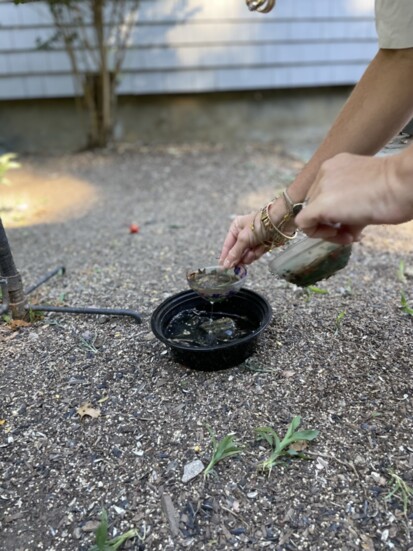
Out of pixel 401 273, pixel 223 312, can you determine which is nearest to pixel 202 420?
pixel 223 312

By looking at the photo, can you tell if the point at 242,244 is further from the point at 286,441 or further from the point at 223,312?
the point at 286,441

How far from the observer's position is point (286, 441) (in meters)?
1.54

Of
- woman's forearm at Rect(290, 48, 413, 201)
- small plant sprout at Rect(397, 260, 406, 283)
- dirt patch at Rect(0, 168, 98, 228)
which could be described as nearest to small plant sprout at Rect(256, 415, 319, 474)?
woman's forearm at Rect(290, 48, 413, 201)

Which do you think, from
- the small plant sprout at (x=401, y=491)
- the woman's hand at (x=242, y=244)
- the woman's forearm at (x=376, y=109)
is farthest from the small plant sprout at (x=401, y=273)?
the small plant sprout at (x=401, y=491)

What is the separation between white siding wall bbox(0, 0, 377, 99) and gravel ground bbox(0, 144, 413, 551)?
346cm

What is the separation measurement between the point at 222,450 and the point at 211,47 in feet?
16.3

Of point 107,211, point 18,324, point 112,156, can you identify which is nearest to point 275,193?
point 107,211

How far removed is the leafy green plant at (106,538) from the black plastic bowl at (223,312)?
1.90ft

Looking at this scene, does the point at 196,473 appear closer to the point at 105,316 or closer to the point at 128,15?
the point at 105,316

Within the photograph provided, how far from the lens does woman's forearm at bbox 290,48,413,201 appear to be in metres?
1.43

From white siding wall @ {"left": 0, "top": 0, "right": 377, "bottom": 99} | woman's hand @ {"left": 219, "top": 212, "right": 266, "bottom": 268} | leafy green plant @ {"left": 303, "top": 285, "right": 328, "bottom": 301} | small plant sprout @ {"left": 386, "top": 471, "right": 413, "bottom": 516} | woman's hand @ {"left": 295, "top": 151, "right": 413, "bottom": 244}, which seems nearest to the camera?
woman's hand @ {"left": 295, "top": 151, "right": 413, "bottom": 244}

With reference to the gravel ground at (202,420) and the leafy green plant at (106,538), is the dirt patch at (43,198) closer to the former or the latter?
the gravel ground at (202,420)

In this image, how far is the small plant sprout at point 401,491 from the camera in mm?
1414

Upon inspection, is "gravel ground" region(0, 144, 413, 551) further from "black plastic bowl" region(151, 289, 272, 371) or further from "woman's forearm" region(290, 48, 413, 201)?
"woman's forearm" region(290, 48, 413, 201)
